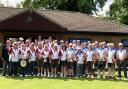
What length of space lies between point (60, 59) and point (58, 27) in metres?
6.31

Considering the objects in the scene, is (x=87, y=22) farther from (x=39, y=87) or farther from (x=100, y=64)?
(x=39, y=87)

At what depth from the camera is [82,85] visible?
17000mm

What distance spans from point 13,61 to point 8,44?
3.27 feet

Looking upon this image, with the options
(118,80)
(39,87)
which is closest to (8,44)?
(39,87)

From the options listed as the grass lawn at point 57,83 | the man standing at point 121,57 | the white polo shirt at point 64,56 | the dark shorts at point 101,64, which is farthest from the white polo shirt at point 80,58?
the man standing at point 121,57

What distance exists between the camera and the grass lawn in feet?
53.8

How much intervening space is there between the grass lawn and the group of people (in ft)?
3.59

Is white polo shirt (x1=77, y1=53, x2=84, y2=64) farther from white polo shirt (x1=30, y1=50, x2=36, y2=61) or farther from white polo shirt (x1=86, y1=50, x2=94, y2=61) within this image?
white polo shirt (x1=30, y1=50, x2=36, y2=61)

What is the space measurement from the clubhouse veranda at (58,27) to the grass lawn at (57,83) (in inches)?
263

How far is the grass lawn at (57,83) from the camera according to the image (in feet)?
53.8

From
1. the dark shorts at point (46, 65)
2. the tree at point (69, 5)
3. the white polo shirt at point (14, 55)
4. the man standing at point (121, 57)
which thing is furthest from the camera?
the tree at point (69, 5)

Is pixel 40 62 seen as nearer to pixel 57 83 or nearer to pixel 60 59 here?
pixel 60 59

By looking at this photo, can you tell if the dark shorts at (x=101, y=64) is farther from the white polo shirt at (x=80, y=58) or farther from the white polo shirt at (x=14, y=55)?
the white polo shirt at (x=14, y=55)

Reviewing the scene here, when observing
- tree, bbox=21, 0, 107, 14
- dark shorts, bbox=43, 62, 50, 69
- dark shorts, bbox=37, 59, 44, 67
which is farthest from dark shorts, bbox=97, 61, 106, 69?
tree, bbox=21, 0, 107, 14
